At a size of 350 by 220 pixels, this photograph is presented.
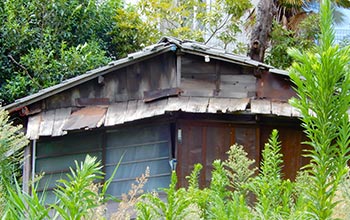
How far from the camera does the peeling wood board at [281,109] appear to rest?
5.88 metres

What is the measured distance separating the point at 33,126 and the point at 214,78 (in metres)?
3.25

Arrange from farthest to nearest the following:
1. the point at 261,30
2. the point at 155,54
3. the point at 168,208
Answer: the point at 261,30
the point at 155,54
the point at 168,208

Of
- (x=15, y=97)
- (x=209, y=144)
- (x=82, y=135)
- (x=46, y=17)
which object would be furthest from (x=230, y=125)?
(x=46, y=17)

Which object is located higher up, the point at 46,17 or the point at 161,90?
the point at 46,17

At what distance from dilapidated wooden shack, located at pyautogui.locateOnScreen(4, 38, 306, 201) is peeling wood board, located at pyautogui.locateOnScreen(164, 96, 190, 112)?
2 cm

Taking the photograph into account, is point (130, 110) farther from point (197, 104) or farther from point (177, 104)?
point (197, 104)

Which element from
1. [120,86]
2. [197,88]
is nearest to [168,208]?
[197,88]

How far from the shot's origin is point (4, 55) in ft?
30.1

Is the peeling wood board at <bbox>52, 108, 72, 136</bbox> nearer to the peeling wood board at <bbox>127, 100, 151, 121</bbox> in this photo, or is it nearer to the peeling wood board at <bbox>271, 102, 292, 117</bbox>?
the peeling wood board at <bbox>127, 100, 151, 121</bbox>

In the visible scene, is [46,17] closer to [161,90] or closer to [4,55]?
[4,55]

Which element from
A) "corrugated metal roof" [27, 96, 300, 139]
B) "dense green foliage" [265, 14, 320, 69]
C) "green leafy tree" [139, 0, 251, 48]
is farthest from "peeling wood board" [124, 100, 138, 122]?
"dense green foliage" [265, 14, 320, 69]

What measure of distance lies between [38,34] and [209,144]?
5.57 m

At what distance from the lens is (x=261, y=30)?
29.5 feet

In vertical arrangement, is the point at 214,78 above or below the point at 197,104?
above
